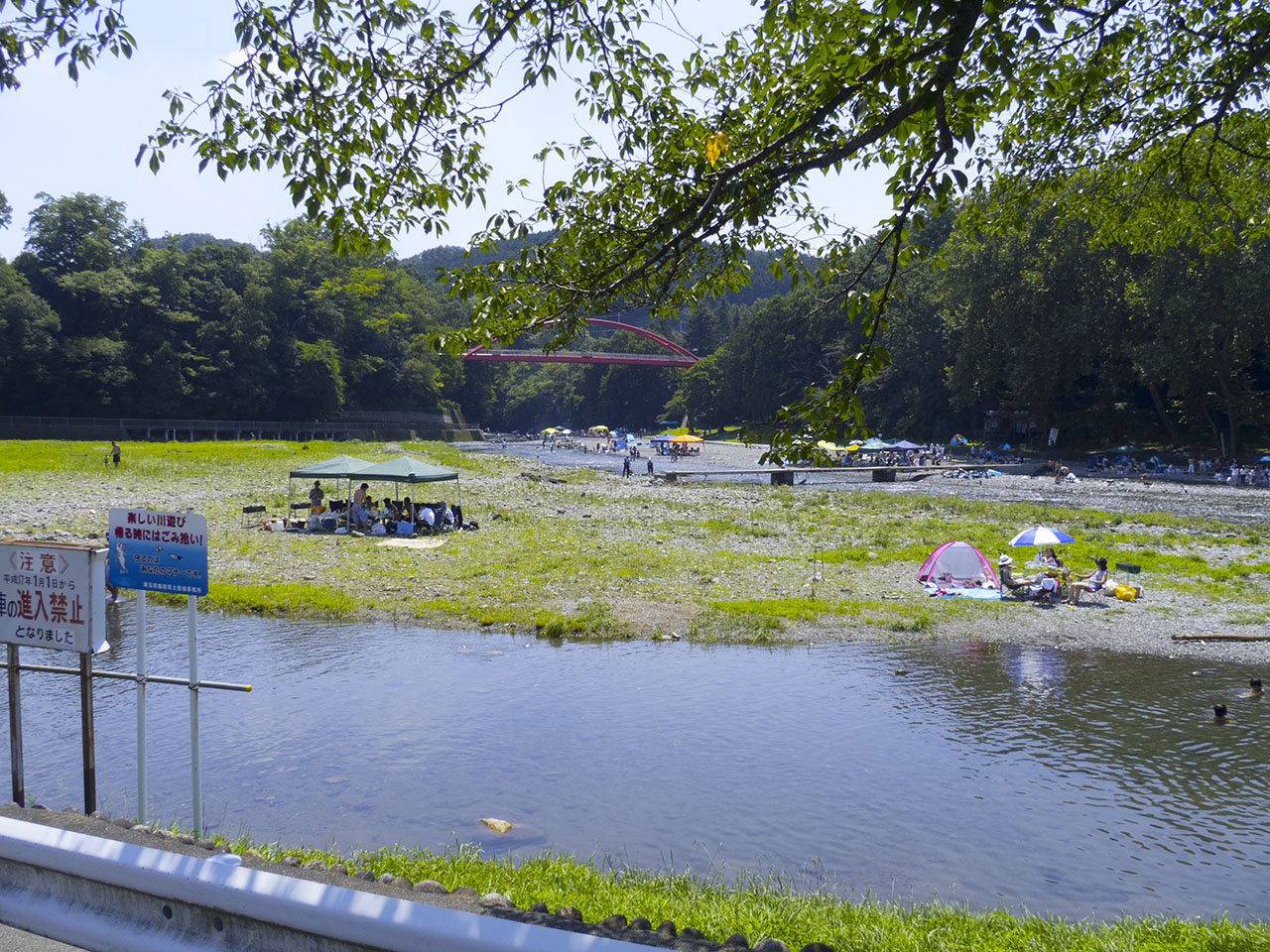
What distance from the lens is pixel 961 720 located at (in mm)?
12125

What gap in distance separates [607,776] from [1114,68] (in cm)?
891

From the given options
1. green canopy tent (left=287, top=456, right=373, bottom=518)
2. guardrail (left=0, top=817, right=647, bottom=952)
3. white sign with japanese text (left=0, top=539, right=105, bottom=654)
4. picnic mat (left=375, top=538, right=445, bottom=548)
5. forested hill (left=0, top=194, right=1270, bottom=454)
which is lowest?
picnic mat (left=375, top=538, right=445, bottom=548)

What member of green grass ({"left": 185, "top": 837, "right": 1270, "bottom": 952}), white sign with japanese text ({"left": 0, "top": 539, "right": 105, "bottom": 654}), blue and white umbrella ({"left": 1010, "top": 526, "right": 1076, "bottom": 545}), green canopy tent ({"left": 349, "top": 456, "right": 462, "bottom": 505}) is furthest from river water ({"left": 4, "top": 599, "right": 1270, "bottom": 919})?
green canopy tent ({"left": 349, "top": 456, "right": 462, "bottom": 505})

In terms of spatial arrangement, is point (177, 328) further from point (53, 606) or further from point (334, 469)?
point (53, 606)

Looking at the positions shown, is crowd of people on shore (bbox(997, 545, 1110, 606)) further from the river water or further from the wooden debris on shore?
the river water

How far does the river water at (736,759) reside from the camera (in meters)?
8.16

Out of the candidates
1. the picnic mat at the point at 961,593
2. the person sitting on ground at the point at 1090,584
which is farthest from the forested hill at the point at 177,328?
the person sitting on ground at the point at 1090,584

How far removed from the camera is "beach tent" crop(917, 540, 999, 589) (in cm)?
2033

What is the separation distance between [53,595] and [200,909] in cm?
368

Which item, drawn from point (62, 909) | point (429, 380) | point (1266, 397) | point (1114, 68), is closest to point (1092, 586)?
point (1114, 68)

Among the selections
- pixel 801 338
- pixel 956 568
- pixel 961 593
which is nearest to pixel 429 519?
pixel 956 568

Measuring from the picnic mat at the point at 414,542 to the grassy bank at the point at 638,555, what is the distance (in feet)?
1.09

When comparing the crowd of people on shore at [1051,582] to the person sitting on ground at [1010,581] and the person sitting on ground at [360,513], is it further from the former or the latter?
the person sitting on ground at [360,513]

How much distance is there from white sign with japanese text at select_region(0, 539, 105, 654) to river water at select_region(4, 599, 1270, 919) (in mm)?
2736
